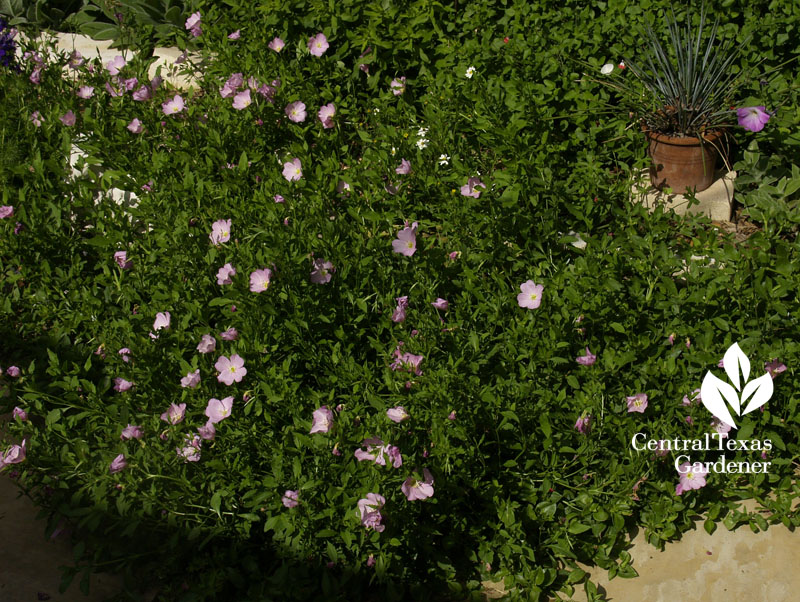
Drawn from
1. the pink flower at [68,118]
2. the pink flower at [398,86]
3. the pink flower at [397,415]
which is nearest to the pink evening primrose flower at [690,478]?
the pink flower at [397,415]

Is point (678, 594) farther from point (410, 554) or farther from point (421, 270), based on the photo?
point (421, 270)

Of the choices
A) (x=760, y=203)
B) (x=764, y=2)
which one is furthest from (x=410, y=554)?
(x=764, y=2)

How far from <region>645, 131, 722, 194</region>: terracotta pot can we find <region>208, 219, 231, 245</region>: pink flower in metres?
1.87

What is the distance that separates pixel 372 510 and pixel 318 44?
2.68 metres

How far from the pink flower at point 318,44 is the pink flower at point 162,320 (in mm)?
1766

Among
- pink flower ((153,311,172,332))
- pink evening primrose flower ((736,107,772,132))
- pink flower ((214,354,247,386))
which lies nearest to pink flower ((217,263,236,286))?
pink flower ((153,311,172,332))

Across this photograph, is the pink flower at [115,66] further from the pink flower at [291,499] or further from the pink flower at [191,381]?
the pink flower at [291,499]

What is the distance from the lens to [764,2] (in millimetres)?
3406

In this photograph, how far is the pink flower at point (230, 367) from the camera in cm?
262

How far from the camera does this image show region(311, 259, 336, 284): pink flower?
2857 mm

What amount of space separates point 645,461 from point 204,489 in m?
1.39

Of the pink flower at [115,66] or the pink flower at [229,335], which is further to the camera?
the pink flower at [115,66]

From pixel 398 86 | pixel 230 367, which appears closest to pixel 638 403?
pixel 230 367

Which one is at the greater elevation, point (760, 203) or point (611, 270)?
point (760, 203)
